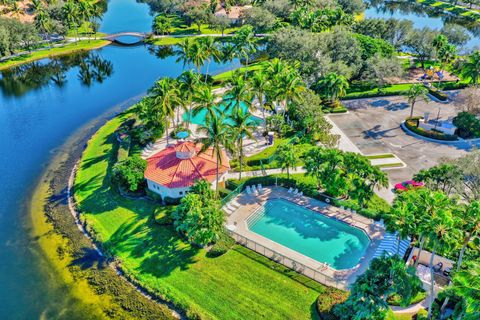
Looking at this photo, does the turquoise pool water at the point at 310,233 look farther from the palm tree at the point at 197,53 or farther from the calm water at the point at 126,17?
the calm water at the point at 126,17

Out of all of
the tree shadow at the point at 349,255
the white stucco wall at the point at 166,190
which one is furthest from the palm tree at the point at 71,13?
the tree shadow at the point at 349,255

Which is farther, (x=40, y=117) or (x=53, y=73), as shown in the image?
(x=53, y=73)

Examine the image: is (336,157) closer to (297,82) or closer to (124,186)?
(297,82)

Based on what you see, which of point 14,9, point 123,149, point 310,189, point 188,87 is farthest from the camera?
point 14,9

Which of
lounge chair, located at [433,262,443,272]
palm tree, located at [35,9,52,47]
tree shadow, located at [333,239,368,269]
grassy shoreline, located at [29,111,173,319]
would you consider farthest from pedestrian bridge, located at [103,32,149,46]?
lounge chair, located at [433,262,443,272]

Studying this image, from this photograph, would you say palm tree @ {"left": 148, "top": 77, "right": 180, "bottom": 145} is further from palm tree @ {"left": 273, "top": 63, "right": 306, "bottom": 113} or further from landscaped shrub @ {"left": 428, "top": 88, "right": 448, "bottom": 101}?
landscaped shrub @ {"left": 428, "top": 88, "right": 448, "bottom": 101}

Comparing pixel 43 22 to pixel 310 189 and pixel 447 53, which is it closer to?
pixel 310 189

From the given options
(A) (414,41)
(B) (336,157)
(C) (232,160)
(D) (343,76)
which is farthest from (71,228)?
(A) (414,41)

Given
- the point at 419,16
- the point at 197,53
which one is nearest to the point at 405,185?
the point at 197,53
